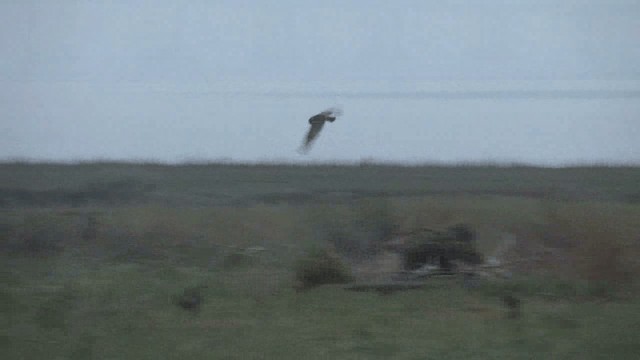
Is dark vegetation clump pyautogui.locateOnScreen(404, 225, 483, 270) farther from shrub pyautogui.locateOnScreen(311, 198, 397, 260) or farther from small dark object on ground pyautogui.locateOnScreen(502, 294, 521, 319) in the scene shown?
small dark object on ground pyautogui.locateOnScreen(502, 294, 521, 319)

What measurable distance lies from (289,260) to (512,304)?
3762 mm

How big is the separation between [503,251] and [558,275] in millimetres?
1747

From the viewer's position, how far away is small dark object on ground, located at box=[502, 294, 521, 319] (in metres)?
12.0

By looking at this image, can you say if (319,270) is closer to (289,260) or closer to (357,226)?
(289,260)

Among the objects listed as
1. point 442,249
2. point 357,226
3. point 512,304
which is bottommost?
point 512,304

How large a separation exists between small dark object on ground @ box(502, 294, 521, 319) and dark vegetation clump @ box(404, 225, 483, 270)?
1.52 meters

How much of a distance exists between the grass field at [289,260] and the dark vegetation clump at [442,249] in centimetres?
59

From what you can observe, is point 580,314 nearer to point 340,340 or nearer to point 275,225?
point 340,340

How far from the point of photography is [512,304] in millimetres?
12578

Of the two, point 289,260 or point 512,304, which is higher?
point 289,260

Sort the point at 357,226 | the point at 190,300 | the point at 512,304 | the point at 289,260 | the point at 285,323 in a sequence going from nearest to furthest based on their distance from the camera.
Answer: the point at 285,323 → the point at 190,300 → the point at 512,304 → the point at 289,260 → the point at 357,226

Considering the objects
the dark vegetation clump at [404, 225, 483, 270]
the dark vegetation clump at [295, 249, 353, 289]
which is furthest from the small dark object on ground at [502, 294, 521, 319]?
the dark vegetation clump at [295, 249, 353, 289]

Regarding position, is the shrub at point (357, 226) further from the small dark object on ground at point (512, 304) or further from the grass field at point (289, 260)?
the small dark object on ground at point (512, 304)

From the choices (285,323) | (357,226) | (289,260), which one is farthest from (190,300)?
(357,226)
